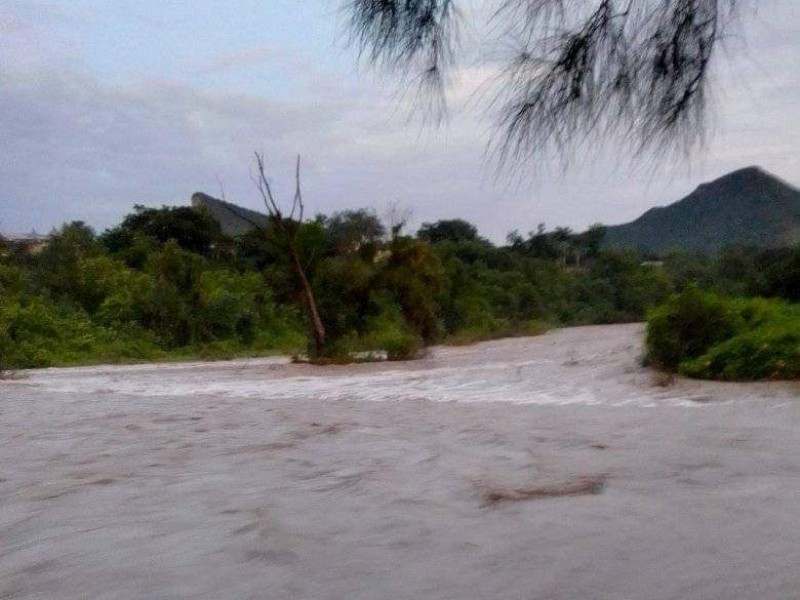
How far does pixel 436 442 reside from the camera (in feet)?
22.1

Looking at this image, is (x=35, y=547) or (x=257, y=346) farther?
(x=257, y=346)

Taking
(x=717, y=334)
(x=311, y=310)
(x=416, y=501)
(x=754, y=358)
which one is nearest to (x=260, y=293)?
(x=311, y=310)

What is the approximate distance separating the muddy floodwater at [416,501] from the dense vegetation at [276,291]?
298 inches

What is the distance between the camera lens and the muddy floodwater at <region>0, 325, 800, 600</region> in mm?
3385

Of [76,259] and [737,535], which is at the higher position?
[76,259]

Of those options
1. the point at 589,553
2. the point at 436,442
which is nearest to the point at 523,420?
the point at 436,442

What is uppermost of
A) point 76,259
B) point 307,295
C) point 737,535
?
point 76,259

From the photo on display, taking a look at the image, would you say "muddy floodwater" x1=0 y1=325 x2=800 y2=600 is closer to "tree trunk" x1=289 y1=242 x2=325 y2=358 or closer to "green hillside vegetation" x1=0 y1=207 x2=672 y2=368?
"tree trunk" x1=289 y1=242 x2=325 y2=358

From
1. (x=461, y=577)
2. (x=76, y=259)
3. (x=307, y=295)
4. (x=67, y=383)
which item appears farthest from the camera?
(x=76, y=259)

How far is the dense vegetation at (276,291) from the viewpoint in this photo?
22.6m

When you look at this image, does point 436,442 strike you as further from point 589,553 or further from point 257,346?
point 257,346

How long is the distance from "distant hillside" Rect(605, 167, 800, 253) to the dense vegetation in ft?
18.4

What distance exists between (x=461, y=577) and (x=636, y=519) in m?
1.07

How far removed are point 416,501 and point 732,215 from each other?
134 inches
